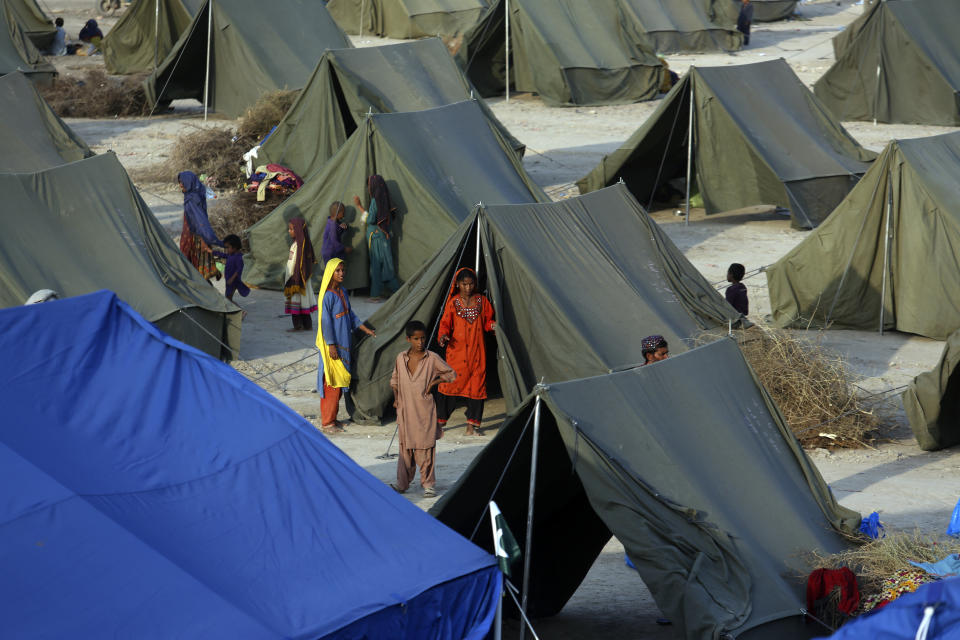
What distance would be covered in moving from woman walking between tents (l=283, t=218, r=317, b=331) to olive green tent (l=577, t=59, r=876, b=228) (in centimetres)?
592

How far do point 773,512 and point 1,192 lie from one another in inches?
284

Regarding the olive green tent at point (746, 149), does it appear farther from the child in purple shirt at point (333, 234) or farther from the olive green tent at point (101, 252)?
the olive green tent at point (101, 252)

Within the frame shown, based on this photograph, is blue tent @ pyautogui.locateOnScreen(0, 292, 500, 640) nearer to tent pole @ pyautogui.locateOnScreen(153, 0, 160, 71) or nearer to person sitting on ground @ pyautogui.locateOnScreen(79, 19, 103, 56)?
tent pole @ pyautogui.locateOnScreen(153, 0, 160, 71)

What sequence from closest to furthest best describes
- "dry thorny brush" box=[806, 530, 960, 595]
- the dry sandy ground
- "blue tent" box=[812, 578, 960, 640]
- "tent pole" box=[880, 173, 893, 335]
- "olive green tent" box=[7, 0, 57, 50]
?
"blue tent" box=[812, 578, 960, 640] → "dry thorny brush" box=[806, 530, 960, 595] → the dry sandy ground → "tent pole" box=[880, 173, 893, 335] → "olive green tent" box=[7, 0, 57, 50]

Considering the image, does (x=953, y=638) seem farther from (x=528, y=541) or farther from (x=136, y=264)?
(x=136, y=264)

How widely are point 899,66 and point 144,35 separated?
46.3ft

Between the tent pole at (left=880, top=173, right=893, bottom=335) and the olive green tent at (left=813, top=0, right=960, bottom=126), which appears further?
the olive green tent at (left=813, top=0, right=960, bottom=126)

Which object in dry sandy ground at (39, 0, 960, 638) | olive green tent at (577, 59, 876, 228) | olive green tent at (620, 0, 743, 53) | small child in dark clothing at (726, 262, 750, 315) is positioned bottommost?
dry sandy ground at (39, 0, 960, 638)

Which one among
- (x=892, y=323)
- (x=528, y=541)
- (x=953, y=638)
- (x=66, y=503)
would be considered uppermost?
(x=953, y=638)

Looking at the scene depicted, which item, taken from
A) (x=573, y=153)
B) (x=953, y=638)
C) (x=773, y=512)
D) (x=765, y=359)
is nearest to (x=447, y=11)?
(x=573, y=153)

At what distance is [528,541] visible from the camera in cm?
594

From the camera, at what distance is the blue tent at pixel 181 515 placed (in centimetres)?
482

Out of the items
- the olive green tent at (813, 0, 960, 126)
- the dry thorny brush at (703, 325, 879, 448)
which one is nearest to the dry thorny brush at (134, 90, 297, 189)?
the dry thorny brush at (703, 325, 879, 448)

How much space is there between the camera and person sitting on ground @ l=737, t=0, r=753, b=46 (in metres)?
30.5
